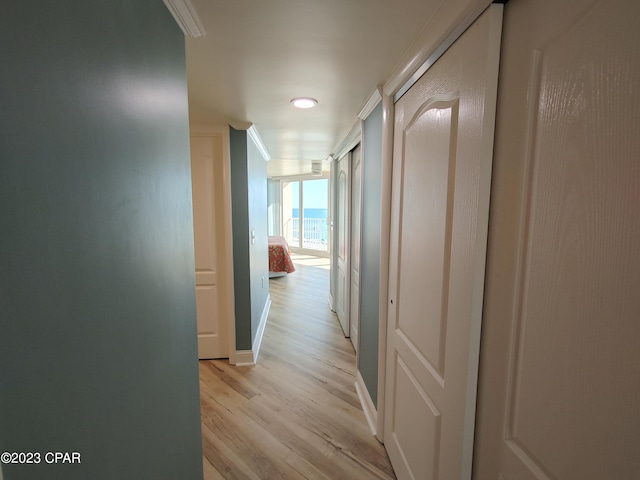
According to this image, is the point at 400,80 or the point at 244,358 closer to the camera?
the point at 400,80

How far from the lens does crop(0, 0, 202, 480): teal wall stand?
42 cm

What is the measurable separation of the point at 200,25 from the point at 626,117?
1300mm

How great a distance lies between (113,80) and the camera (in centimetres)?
65

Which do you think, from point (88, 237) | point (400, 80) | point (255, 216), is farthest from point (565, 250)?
point (255, 216)

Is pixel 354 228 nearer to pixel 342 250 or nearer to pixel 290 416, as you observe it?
pixel 342 250

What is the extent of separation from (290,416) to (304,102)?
2.19m

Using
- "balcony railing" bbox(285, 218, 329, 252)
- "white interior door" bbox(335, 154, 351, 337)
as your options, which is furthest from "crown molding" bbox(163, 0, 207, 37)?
"balcony railing" bbox(285, 218, 329, 252)

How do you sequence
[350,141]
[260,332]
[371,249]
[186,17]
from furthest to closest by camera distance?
[260,332] < [350,141] < [371,249] < [186,17]

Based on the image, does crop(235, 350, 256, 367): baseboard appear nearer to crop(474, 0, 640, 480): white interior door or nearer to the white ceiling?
the white ceiling

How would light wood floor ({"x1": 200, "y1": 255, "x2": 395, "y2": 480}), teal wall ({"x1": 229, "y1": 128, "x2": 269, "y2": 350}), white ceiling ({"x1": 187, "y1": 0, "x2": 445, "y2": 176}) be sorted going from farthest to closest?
teal wall ({"x1": 229, "y1": 128, "x2": 269, "y2": 350}) → light wood floor ({"x1": 200, "y1": 255, "x2": 395, "y2": 480}) → white ceiling ({"x1": 187, "y1": 0, "x2": 445, "y2": 176})

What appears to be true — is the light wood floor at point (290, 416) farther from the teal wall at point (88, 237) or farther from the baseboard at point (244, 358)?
the teal wall at point (88, 237)

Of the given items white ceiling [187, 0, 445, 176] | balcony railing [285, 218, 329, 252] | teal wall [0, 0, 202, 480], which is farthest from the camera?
balcony railing [285, 218, 329, 252]

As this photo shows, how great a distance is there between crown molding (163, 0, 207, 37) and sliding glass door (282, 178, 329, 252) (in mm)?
7061

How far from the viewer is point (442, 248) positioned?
1.07 metres
